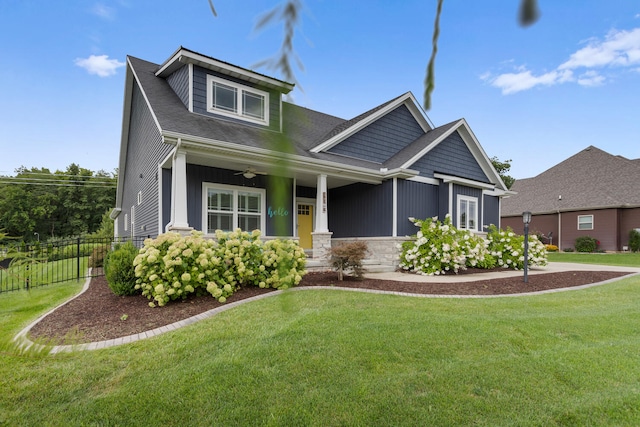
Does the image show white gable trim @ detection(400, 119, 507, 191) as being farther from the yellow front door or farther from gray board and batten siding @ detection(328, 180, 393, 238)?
the yellow front door

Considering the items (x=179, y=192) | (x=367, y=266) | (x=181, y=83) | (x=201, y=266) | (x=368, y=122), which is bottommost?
(x=367, y=266)

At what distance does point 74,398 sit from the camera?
2729 millimetres

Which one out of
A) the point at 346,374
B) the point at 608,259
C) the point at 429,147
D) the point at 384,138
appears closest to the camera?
the point at 346,374

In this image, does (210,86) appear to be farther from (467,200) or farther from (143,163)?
(467,200)

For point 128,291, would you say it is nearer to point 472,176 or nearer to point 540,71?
point 540,71

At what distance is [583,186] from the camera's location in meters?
23.5

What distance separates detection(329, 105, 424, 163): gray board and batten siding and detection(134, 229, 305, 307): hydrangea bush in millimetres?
5579

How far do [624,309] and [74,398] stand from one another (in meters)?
7.48

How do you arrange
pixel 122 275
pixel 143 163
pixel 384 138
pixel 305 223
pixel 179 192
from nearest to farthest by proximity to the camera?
pixel 122 275 → pixel 179 192 → pixel 143 163 → pixel 305 223 → pixel 384 138

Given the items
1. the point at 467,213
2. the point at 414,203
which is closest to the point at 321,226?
the point at 414,203

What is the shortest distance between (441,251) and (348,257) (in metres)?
3.50

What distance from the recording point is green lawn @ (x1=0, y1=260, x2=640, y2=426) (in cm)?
245

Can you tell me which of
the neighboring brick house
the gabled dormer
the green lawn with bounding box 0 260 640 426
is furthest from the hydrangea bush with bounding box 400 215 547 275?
the neighboring brick house

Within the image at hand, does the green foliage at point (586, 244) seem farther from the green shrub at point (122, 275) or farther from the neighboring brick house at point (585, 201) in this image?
the green shrub at point (122, 275)
